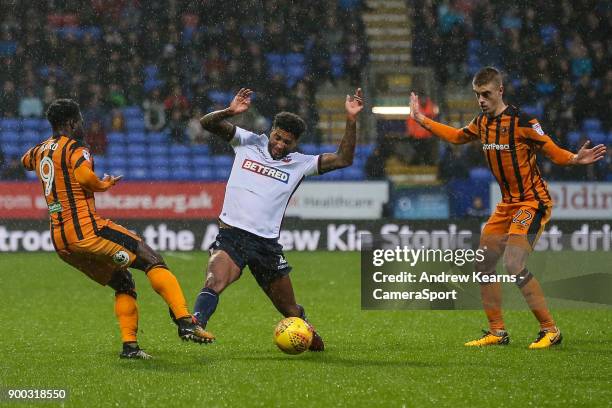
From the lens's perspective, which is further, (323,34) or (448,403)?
(323,34)

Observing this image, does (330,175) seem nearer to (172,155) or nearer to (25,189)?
(172,155)

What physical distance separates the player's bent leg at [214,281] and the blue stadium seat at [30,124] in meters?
14.6

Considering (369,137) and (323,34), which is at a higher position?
(323,34)

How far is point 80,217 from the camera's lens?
7.30 meters

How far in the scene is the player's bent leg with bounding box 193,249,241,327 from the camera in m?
7.39

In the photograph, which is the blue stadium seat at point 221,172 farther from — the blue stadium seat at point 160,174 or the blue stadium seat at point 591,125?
the blue stadium seat at point 591,125

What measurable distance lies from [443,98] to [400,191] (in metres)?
4.69

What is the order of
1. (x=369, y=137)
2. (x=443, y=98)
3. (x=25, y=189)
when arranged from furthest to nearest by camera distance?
(x=443, y=98)
(x=369, y=137)
(x=25, y=189)

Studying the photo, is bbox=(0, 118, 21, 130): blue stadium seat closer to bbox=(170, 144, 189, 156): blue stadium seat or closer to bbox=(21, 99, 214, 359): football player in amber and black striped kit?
bbox=(170, 144, 189, 156): blue stadium seat

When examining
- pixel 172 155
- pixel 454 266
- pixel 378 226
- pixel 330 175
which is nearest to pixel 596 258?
pixel 378 226

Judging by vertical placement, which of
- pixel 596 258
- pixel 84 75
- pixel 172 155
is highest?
pixel 84 75

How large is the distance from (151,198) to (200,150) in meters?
2.62

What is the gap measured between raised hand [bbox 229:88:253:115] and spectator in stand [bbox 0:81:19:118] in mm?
15064

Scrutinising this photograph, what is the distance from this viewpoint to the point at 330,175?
801 inches
